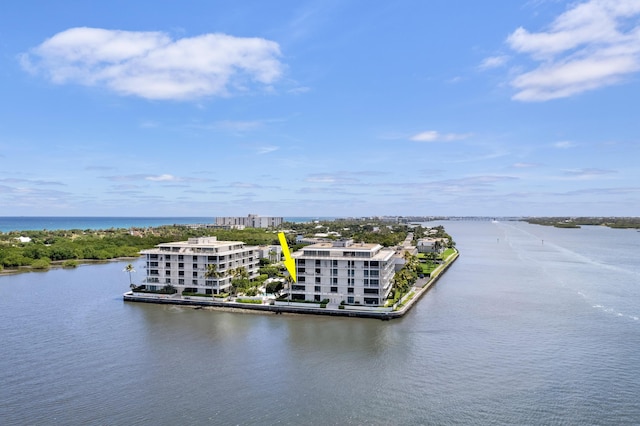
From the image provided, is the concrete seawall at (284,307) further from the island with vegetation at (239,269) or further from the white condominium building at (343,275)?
the white condominium building at (343,275)

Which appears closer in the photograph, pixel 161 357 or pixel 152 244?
pixel 161 357

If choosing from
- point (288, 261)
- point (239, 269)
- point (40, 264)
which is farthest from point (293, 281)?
point (40, 264)

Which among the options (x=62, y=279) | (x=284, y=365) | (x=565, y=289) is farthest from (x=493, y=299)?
(x=62, y=279)

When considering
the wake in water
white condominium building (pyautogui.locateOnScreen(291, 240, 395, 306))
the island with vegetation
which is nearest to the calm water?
the wake in water

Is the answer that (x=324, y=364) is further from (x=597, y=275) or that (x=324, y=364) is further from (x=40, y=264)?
(x=40, y=264)

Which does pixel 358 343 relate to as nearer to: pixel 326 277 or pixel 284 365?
pixel 284 365

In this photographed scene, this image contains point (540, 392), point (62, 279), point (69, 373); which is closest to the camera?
point (540, 392)

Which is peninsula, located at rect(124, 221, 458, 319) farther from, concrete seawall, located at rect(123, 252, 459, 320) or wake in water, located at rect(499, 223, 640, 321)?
wake in water, located at rect(499, 223, 640, 321)
